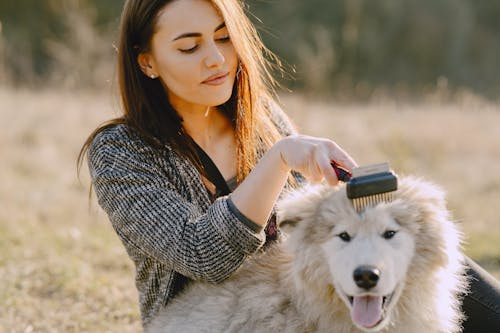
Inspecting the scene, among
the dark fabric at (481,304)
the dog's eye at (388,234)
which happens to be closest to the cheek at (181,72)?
the dog's eye at (388,234)

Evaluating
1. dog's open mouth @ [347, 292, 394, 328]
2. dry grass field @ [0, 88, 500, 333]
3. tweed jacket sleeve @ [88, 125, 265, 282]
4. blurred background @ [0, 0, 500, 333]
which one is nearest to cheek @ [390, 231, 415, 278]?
dog's open mouth @ [347, 292, 394, 328]

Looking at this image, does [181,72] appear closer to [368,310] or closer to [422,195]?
[422,195]

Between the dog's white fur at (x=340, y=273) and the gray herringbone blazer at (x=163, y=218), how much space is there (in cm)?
14

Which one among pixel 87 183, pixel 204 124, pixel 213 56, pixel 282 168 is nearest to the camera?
pixel 282 168

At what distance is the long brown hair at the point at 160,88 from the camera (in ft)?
10.1

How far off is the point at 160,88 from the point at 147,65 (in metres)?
0.13

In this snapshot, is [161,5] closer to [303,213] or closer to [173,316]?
[303,213]

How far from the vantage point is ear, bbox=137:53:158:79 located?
3.17m

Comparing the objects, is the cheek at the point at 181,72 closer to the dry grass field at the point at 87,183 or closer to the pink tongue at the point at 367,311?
the dry grass field at the point at 87,183

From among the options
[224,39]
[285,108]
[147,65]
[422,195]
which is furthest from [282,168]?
[285,108]

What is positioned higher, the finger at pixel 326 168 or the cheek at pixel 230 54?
the cheek at pixel 230 54

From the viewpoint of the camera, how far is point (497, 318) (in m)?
3.24

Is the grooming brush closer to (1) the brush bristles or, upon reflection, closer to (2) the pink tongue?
(1) the brush bristles

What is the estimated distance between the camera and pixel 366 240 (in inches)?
100
